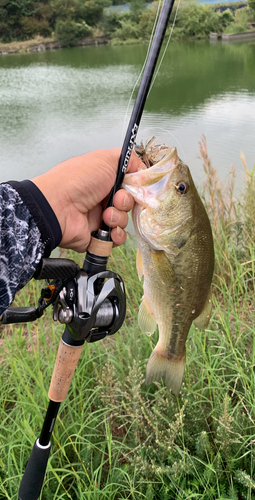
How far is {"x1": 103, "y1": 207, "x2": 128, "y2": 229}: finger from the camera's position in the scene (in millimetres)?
1145

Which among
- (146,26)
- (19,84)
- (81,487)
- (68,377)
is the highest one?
(146,26)

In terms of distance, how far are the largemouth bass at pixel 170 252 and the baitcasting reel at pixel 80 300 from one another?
0.80 ft

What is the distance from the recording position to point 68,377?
1197 millimetres

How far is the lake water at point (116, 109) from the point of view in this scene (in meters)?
7.04

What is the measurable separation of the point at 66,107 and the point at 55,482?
11.2 meters

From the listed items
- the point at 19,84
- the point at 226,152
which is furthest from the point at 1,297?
the point at 19,84

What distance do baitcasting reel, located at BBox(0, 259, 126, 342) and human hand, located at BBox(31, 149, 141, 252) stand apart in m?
0.22

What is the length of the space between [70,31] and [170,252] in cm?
2969

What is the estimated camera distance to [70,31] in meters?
25.5

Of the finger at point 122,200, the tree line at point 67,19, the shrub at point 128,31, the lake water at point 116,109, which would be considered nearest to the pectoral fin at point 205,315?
the finger at point 122,200

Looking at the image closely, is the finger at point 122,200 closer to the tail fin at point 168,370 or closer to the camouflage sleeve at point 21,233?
the camouflage sleeve at point 21,233

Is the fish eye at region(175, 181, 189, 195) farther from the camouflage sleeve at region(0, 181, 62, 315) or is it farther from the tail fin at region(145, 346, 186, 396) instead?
Result: the tail fin at region(145, 346, 186, 396)

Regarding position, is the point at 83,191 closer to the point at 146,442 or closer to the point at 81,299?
the point at 81,299

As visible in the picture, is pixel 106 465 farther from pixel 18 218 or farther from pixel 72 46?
pixel 72 46
